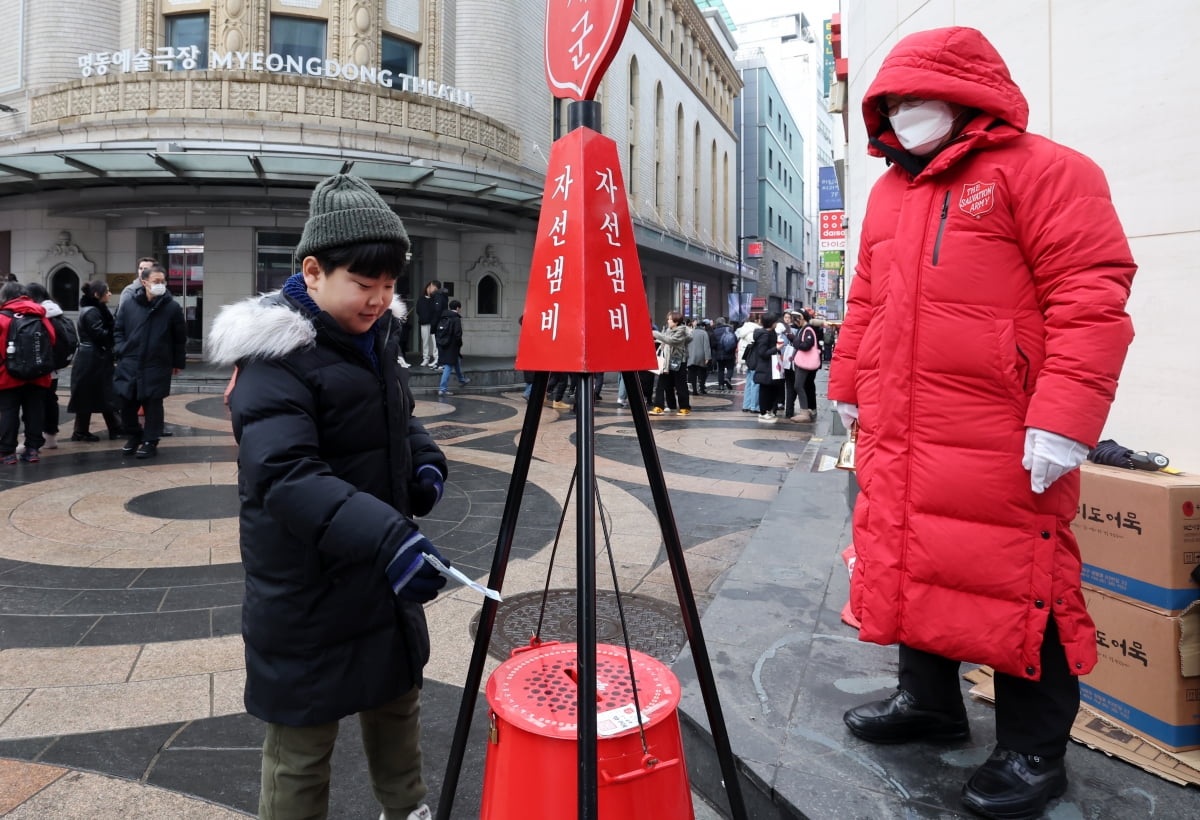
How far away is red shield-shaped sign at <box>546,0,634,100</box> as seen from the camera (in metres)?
1.71

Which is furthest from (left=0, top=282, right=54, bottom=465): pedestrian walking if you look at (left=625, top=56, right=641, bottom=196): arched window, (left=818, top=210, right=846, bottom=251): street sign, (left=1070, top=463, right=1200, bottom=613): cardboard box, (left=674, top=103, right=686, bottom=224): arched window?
(left=674, top=103, right=686, bottom=224): arched window

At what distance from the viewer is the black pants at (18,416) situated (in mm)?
7348

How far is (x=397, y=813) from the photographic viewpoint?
2.09 m

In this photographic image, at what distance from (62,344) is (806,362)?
9.67 metres

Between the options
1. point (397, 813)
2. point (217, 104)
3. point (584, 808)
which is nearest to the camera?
point (584, 808)

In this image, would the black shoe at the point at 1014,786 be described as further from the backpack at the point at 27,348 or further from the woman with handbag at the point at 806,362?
the woman with handbag at the point at 806,362

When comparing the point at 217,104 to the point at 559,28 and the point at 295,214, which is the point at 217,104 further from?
the point at 559,28

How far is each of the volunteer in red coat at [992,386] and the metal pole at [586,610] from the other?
960mm

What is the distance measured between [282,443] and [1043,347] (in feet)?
6.02

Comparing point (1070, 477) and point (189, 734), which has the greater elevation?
point (1070, 477)

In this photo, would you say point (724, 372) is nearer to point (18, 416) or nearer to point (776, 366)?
point (776, 366)

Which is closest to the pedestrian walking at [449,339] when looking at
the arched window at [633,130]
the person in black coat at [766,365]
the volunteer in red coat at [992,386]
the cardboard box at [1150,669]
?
the person in black coat at [766,365]

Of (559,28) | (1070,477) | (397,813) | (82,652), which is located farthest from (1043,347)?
(82,652)

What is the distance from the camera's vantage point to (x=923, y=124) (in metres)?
2.09
